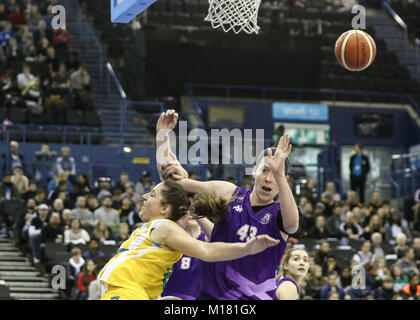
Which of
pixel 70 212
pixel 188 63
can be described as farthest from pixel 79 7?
pixel 70 212

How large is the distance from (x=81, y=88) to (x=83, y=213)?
534 cm

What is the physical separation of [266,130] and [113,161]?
6.57 m

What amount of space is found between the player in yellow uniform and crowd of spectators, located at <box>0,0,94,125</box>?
13140mm

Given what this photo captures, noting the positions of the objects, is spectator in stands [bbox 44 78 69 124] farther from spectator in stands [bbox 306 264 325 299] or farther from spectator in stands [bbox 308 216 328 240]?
spectator in stands [bbox 306 264 325 299]

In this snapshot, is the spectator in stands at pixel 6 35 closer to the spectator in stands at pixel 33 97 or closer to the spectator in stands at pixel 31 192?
the spectator in stands at pixel 33 97

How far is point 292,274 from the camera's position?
23.3 ft

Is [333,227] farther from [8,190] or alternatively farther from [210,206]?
[210,206]

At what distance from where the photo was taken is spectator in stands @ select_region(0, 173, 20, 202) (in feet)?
51.4

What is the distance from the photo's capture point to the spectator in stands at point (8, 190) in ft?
51.4

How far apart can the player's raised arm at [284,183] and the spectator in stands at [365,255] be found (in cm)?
964

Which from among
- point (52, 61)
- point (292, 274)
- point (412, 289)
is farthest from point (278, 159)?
point (52, 61)

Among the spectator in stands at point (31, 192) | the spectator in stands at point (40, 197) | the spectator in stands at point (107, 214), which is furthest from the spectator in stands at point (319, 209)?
the spectator in stands at point (31, 192)

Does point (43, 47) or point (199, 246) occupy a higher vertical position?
point (43, 47)
